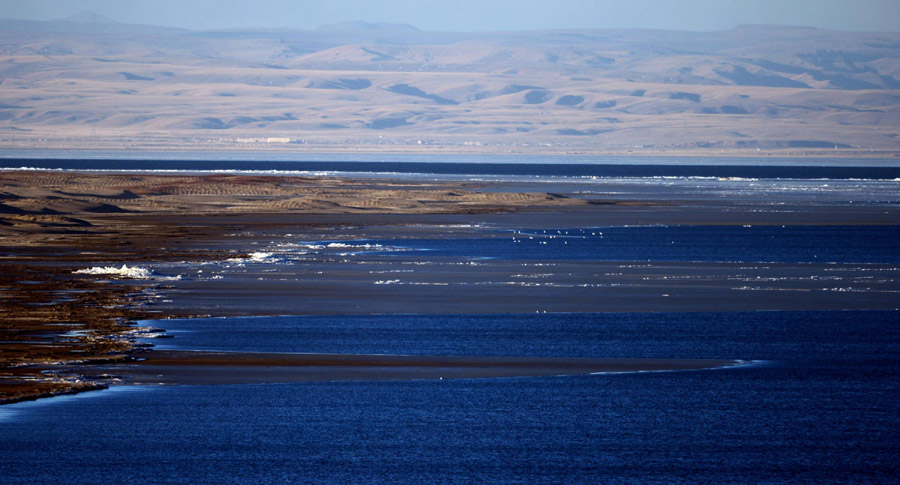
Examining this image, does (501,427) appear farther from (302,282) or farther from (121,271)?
(121,271)

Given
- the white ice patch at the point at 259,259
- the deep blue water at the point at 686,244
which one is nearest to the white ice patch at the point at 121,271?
the white ice patch at the point at 259,259

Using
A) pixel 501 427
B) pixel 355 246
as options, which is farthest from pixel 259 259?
pixel 501 427

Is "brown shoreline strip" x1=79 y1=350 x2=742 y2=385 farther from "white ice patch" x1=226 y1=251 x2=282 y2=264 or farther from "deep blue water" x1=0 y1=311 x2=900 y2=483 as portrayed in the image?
"white ice patch" x1=226 y1=251 x2=282 y2=264

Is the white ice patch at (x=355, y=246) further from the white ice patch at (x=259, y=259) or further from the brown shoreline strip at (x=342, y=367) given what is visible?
the brown shoreline strip at (x=342, y=367)

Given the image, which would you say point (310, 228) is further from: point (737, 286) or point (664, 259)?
point (737, 286)

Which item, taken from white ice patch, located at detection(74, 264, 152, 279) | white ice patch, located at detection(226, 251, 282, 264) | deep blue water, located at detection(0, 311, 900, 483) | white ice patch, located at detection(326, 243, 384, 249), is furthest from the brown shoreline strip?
white ice patch, located at detection(326, 243, 384, 249)

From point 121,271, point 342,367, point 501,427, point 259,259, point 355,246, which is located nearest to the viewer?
point 501,427

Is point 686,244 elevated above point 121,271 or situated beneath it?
situated beneath

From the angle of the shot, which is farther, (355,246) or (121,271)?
(355,246)
